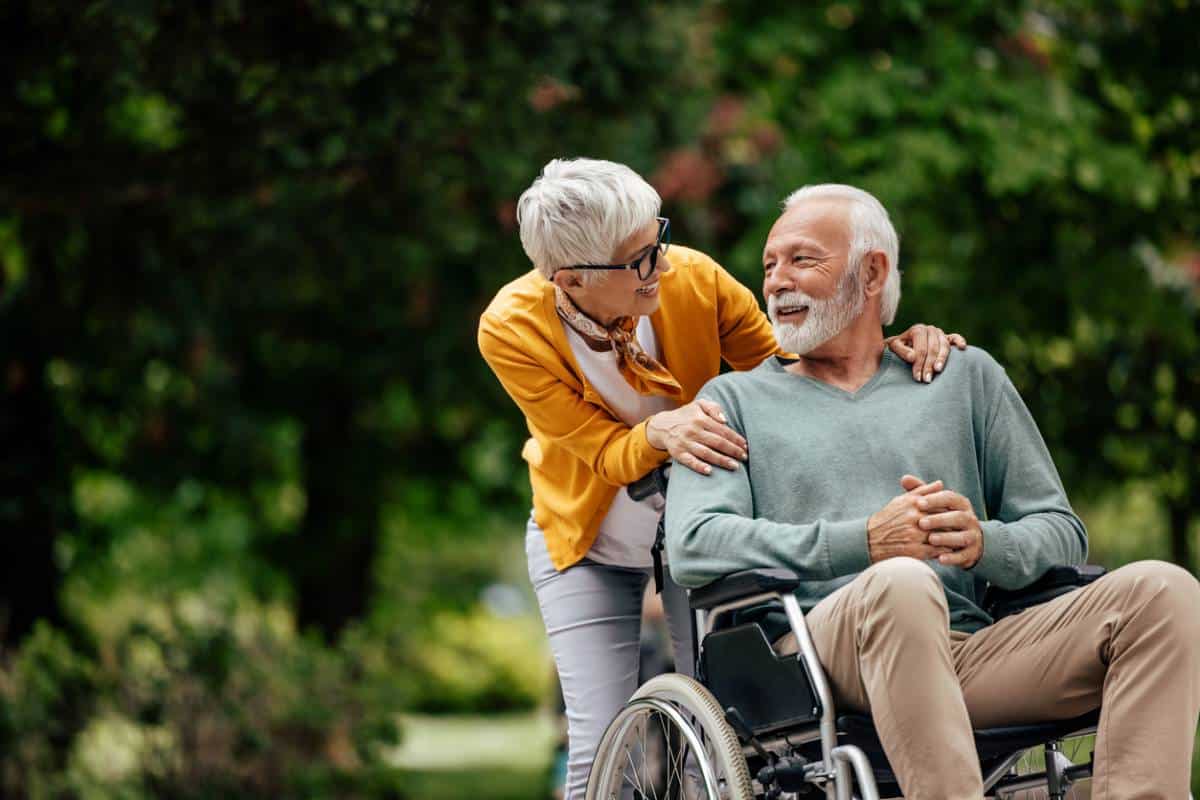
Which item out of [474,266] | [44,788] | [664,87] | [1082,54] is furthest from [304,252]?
[1082,54]

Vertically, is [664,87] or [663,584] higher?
[664,87]

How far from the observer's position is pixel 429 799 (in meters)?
12.1

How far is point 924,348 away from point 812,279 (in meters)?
0.29

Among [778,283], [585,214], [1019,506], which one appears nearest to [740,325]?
[778,283]

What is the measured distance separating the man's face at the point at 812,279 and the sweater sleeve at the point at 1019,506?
355mm

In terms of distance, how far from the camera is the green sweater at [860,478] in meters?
3.37

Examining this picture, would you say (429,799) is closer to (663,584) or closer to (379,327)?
(379,327)

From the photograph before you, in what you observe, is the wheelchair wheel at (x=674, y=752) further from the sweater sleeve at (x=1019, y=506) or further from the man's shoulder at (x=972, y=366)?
the man's shoulder at (x=972, y=366)

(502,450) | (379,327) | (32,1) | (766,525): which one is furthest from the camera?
(502,450)

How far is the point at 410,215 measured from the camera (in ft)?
26.4

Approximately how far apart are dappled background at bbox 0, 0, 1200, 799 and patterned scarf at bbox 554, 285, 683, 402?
2.33 m

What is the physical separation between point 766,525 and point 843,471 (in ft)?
0.86

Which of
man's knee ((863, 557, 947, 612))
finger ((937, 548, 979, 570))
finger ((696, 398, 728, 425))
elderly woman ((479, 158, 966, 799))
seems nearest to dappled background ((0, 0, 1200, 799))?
elderly woman ((479, 158, 966, 799))

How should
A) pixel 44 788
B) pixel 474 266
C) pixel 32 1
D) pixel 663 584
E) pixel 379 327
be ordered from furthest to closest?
pixel 379 327
pixel 474 266
pixel 44 788
pixel 32 1
pixel 663 584
